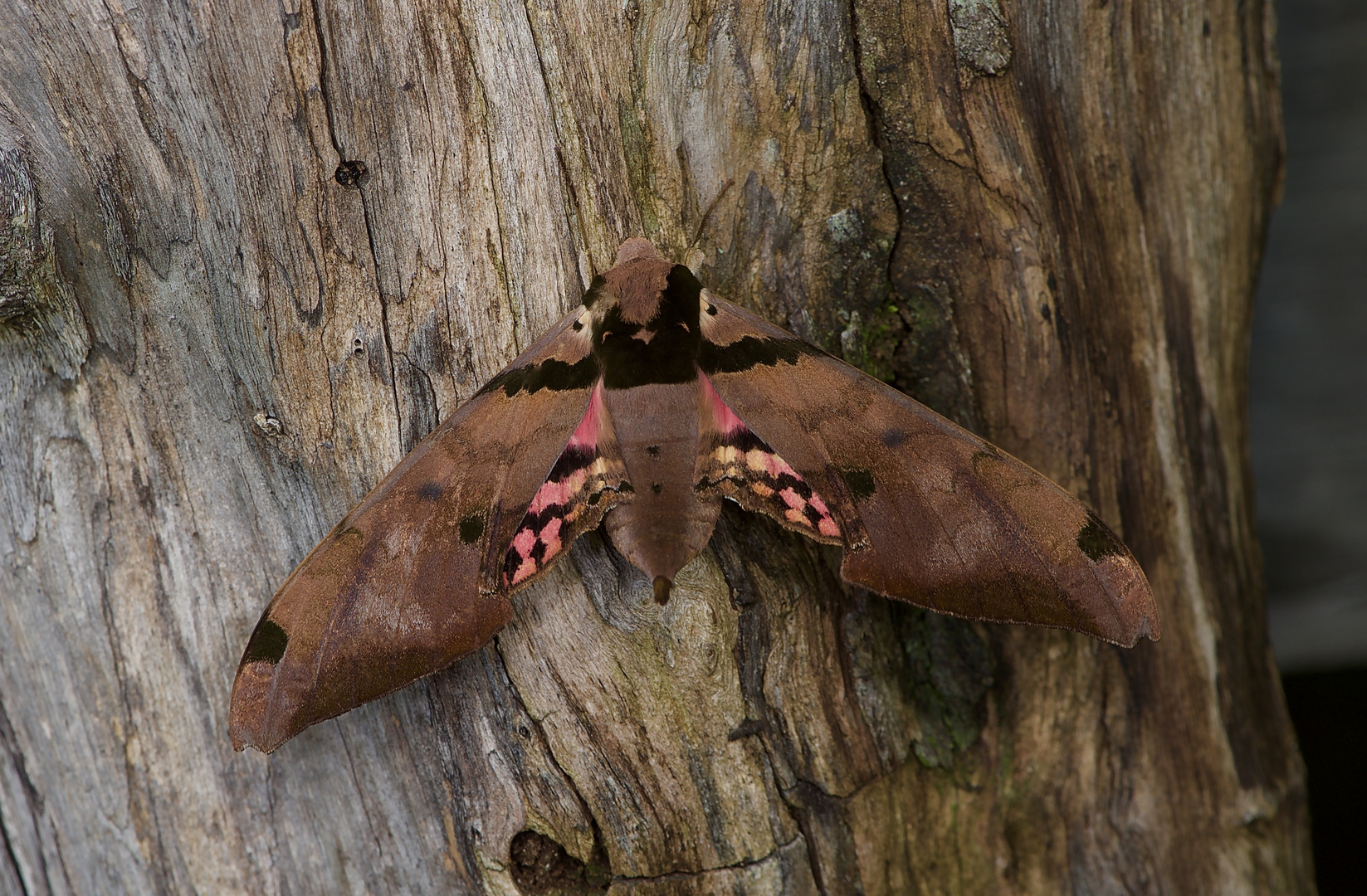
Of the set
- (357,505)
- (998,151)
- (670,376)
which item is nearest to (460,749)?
(357,505)

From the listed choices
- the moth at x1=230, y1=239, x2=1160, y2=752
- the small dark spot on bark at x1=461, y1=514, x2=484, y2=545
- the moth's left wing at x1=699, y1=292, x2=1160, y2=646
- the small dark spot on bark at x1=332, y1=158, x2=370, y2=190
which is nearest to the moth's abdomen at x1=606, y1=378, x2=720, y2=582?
the moth at x1=230, y1=239, x2=1160, y2=752

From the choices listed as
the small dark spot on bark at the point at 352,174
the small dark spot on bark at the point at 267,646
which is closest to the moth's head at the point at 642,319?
the small dark spot on bark at the point at 352,174

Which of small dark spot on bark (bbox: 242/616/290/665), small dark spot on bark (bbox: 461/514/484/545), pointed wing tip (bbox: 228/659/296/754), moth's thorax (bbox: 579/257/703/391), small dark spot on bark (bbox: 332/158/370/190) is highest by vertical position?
small dark spot on bark (bbox: 332/158/370/190)

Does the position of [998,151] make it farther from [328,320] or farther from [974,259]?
[328,320]

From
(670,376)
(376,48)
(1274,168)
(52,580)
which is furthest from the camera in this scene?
(1274,168)

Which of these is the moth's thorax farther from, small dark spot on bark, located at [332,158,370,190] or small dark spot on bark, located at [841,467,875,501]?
small dark spot on bark, located at [332,158,370,190]

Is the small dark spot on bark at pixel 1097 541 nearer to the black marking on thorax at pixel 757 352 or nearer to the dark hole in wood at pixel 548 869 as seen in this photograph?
the black marking on thorax at pixel 757 352
